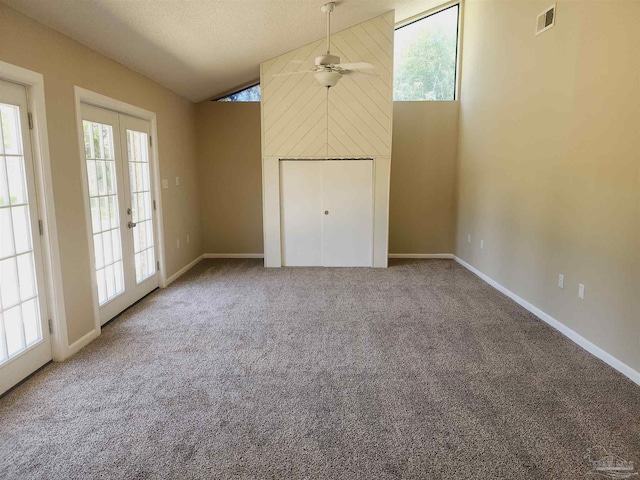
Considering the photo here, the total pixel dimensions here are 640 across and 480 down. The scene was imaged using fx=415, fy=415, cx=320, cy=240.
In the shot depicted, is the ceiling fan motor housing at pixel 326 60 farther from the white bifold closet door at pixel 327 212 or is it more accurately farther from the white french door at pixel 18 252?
the white bifold closet door at pixel 327 212

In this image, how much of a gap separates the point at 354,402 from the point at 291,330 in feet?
4.25

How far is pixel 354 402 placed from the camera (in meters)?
2.62

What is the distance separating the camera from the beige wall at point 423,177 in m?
6.66

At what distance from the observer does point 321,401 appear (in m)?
2.63

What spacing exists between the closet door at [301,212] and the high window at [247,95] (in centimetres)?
141

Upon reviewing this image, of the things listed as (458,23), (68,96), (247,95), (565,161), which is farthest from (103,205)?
(458,23)

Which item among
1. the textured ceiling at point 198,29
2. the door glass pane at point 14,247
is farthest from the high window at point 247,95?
the door glass pane at point 14,247

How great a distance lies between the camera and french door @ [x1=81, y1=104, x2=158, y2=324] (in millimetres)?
3740

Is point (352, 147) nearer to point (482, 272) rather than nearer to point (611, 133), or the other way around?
point (482, 272)

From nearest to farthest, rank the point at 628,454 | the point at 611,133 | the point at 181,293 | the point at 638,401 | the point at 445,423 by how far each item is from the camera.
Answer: the point at 628,454, the point at 445,423, the point at 638,401, the point at 611,133, the point at 181,293

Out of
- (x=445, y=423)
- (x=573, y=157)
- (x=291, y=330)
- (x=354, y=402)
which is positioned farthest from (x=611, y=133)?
(x=291, y=330)

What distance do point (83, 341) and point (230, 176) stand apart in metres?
3.91

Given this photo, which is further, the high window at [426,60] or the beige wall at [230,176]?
the beige wall at [230,176]

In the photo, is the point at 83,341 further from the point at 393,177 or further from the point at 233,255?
the point at 393,177
